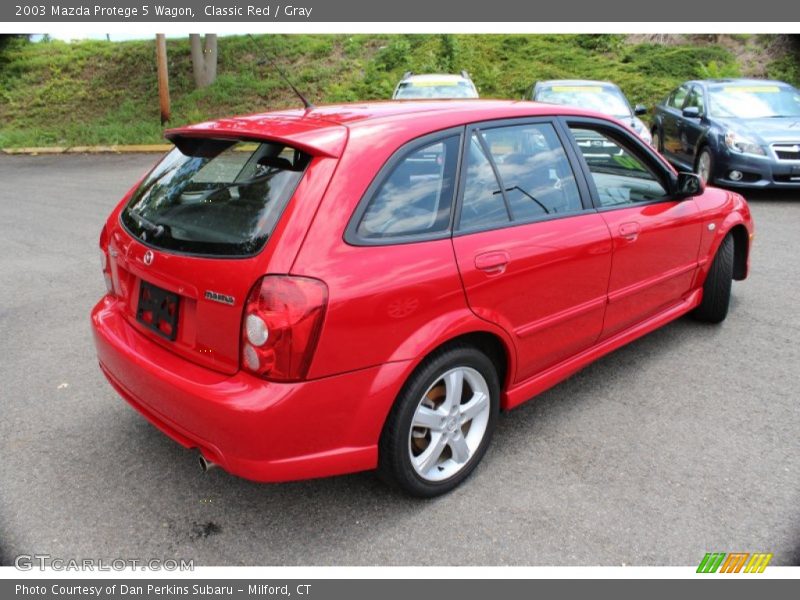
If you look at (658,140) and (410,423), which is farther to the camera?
(658,140)

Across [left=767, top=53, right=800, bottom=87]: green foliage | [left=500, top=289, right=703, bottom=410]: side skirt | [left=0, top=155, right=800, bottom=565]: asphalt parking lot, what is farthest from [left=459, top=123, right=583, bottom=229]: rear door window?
[left=767, top=53, right=800, bottom=87]: green foliage

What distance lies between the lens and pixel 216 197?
107 inches

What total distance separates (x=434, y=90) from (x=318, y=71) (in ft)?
28.5

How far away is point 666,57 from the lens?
17484 mm

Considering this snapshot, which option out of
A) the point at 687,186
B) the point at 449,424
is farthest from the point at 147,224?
the point at 687,186

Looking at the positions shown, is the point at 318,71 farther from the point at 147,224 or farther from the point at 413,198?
the point at 413,198

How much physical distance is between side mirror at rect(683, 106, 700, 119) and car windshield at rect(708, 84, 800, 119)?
0.20 metres

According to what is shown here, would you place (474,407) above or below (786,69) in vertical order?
below

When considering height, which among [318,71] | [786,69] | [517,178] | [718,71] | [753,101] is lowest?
[318,71]

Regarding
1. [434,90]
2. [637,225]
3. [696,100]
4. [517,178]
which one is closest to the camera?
[517,178]

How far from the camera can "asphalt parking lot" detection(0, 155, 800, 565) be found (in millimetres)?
2598

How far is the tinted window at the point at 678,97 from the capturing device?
Answer: 10828 mm

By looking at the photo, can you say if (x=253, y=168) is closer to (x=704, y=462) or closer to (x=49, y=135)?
(x=704, y=462)
